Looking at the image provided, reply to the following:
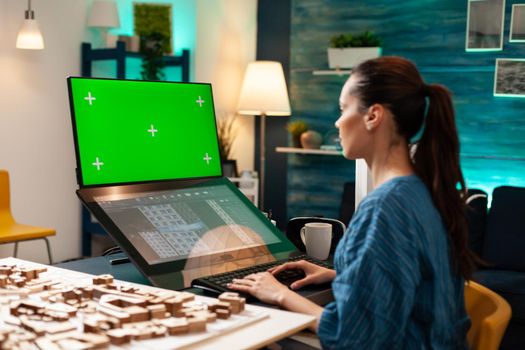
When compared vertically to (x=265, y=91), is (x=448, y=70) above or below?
above

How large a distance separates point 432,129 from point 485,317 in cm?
46

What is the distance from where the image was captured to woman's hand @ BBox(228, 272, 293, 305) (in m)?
1.60

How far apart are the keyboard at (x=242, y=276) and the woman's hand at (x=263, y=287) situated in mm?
30

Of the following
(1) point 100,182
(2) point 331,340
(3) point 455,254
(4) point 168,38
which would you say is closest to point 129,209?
(1) point 100,182

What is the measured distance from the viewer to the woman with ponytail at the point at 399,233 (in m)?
1.41

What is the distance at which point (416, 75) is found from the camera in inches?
61.4

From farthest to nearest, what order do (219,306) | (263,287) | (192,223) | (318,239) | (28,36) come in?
(28,36) < (318,239) < (192,223) < (263,287) < (219,306)

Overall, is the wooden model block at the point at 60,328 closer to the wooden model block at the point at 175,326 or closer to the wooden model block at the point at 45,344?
the wooden model block at the point at 45,344

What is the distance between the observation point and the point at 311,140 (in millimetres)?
5809

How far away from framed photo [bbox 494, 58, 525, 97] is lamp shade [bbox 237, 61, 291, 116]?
1552mm

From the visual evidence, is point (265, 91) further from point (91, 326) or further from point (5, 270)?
point (91, 326)

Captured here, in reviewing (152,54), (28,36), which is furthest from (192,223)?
(152,54)

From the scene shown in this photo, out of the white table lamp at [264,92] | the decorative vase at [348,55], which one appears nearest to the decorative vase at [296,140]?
the white table lamp at [264,92]

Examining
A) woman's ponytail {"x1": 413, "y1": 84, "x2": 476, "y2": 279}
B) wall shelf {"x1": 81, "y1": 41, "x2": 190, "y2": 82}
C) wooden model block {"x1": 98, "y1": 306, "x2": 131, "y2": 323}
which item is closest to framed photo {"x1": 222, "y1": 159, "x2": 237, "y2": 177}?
wall shelf {"x1": 81, "y1": 41, "x2": 190, "y2": 82}
